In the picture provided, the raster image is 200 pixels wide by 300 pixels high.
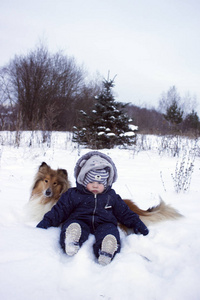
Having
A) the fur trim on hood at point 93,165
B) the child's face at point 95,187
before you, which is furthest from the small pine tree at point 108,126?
the child's face at point 95,187

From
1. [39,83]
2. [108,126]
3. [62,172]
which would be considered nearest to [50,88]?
[39,83]

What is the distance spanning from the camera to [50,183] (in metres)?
2.87

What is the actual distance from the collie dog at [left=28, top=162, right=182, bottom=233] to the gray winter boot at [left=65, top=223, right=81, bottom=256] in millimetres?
736

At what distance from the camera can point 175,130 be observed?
36.3ft

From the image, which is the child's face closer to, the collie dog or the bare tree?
the collie dog

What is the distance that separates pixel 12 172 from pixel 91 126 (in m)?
6.30

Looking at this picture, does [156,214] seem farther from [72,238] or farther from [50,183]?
[50,183]

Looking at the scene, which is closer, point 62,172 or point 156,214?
point 156,214

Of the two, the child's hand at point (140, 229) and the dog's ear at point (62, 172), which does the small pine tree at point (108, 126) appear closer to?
the dog's ear at point (62, 172)

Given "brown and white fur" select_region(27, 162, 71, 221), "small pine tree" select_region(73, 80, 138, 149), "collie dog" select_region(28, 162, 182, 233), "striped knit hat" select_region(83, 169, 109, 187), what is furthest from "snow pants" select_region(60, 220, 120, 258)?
"small pine tree" select_region(73, 80, 138, 149)

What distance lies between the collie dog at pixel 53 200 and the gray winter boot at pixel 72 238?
74 centimetres

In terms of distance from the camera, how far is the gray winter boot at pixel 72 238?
6.13 ft

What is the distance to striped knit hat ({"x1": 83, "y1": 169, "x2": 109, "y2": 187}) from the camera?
8.29ft

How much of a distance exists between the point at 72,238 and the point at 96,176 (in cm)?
81
